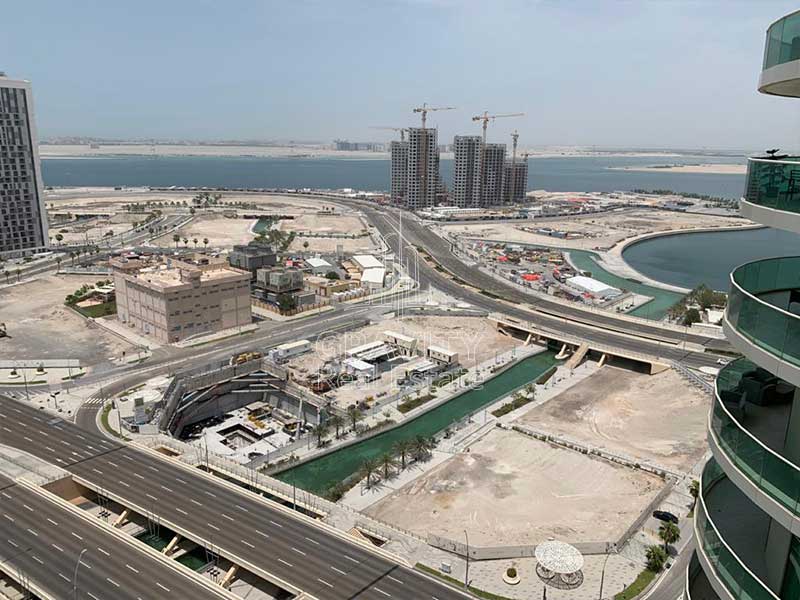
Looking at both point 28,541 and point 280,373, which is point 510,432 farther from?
point 28,541

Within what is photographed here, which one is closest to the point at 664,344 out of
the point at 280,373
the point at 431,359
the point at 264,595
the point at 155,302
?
the point at 431,359

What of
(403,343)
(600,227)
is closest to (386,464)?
(403,343)

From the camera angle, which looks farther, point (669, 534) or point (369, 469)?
point (369, 469)

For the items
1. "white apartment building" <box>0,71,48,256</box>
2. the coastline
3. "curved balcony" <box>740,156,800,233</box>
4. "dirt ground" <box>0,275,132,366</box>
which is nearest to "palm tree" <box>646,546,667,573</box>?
"curved balcony" <box>740,156,800,233</box>

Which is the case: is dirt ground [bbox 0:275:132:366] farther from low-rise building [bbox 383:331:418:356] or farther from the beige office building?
low-rise building [bbox 383:331:418:356]

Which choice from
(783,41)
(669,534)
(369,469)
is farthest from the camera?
(369,469)

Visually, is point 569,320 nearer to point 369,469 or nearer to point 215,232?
point 369,469
